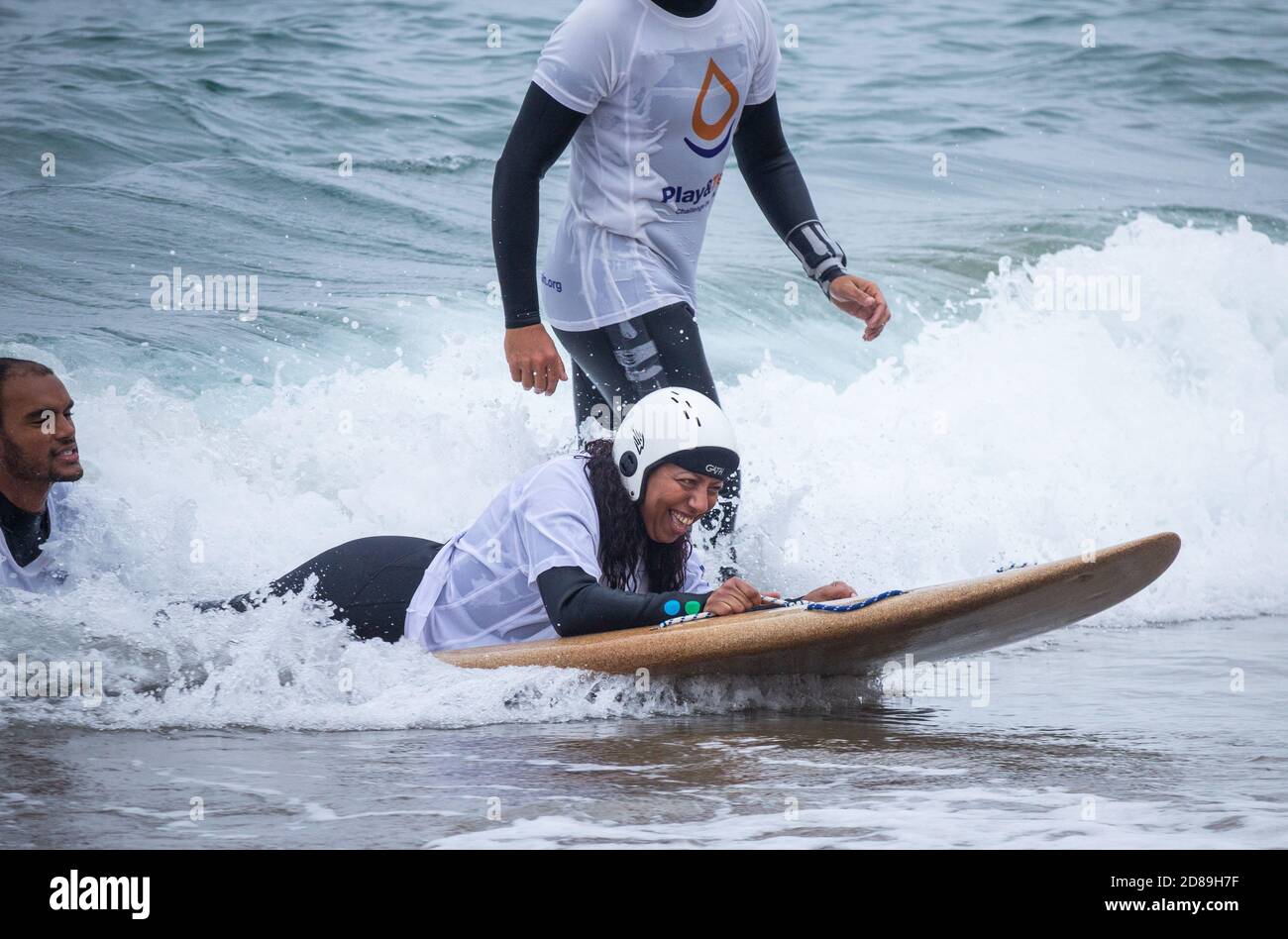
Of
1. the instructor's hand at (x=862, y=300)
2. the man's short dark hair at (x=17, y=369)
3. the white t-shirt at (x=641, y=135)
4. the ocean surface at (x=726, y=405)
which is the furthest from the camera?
the man's short dark hair at (x=17, y=369)

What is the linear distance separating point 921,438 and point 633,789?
5690mm

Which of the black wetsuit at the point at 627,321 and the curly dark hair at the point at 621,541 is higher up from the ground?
the black wetsuit at the point at 627,321

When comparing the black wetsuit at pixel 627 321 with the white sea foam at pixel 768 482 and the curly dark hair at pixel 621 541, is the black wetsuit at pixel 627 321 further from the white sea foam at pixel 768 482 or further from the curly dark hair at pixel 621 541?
the white sea foam at pixel 768 482

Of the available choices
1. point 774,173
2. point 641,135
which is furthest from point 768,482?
point 641,135

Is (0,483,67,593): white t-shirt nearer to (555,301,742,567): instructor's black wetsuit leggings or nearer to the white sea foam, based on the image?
the white sea foam

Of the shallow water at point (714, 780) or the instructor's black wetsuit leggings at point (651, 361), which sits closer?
the shallow water at point (714, 780)

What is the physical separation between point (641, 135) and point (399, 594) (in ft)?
4.88

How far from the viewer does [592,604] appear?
4.10m

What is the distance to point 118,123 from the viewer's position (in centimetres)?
1127

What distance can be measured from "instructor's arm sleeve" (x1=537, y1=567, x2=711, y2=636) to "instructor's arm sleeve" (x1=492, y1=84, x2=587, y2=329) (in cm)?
74

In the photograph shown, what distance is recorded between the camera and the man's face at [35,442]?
470cm

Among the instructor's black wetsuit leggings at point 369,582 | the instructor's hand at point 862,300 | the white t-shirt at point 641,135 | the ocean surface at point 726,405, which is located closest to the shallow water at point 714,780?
the ocean surface at point 726,405

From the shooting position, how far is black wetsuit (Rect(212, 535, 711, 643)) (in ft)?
13.5
